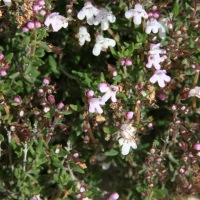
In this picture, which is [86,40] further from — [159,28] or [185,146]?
[185,146]

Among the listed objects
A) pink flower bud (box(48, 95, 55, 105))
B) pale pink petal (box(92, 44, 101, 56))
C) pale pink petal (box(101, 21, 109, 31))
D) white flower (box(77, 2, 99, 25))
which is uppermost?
white flower (box(77, 2, 99, 25))

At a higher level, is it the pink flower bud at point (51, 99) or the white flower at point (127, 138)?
the pink flower bud at point (51, 99)

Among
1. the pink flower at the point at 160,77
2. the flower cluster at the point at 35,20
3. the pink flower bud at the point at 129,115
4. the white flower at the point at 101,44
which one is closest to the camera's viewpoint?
the flower cluster at the point at 35,20

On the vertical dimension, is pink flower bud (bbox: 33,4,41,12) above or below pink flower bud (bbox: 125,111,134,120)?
above

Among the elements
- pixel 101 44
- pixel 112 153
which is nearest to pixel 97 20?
pixel 101 44

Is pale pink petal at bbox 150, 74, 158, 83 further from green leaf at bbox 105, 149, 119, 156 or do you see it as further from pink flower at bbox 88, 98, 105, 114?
green leaf at bbox 105, 149, 119, 156

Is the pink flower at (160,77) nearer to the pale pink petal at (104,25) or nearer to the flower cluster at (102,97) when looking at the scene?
the flower cluster at (102,97)

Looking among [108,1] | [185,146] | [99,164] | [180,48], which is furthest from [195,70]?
[99,164]

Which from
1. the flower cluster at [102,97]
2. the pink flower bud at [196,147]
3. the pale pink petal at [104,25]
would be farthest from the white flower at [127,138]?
the pale pink petal at [104,25]

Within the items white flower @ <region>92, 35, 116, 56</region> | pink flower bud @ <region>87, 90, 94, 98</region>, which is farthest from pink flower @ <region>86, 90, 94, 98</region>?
white flower @ <region>92, 35, 116, 56</region>
